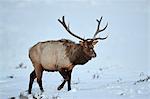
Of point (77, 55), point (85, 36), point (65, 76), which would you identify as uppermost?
point (85, 36)

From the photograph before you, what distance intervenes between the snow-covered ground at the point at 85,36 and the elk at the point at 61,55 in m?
0.04

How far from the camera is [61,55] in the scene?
7.68 ft

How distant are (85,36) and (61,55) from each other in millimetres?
206

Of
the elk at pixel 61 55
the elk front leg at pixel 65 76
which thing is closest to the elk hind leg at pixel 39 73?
the elk at pixel 61 55

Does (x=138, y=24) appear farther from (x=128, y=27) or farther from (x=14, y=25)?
(x=14, y=25)

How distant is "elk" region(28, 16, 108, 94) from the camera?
2260mm

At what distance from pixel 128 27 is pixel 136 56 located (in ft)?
0.73

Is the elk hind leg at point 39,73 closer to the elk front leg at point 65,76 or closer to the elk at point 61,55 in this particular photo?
the elk at point 61,55

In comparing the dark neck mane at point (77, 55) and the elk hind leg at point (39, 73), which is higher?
the dark neck mane at point (77, 55)

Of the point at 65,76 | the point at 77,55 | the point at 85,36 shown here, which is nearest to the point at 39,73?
the point at 65,76

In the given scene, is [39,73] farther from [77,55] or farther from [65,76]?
[77,55]

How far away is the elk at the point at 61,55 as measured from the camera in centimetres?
226

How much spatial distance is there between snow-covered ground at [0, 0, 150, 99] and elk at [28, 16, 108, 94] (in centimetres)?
4

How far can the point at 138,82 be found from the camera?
2344mm
